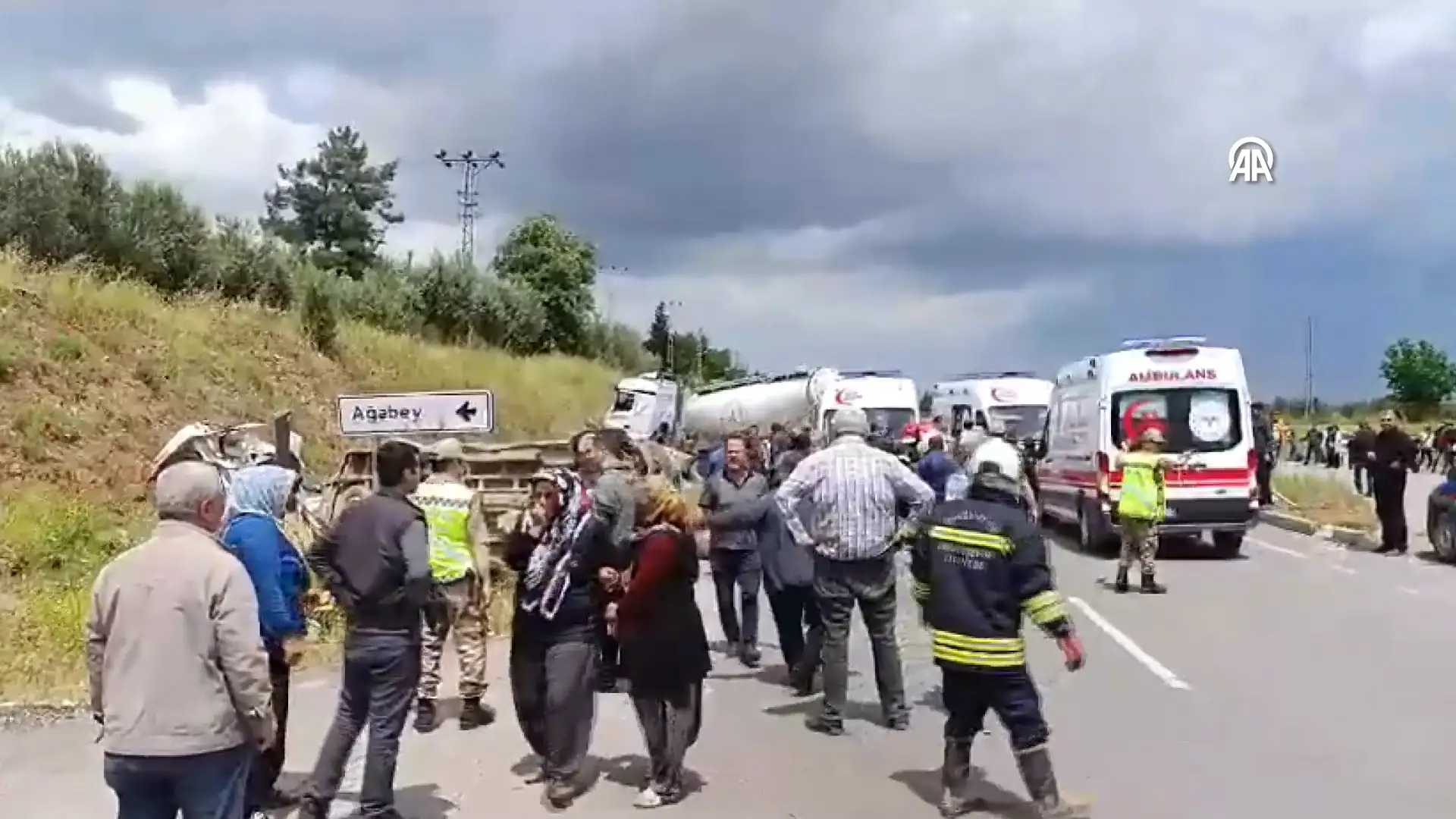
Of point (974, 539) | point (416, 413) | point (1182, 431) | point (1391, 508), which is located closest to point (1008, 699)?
point (974, 539)

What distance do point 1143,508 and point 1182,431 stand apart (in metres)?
4.31

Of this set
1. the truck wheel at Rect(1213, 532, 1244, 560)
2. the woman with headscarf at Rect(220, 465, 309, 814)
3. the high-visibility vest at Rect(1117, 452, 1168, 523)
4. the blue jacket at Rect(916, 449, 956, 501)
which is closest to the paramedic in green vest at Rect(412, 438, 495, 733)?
the woman with headscarf at Rect(220, 465, 309, 814)

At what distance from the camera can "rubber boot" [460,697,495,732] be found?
884 cm

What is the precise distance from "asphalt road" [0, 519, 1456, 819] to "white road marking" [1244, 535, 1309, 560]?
7028 millimetres

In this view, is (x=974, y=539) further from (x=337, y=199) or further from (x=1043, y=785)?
(x=337, y=199)

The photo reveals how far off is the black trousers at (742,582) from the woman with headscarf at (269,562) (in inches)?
179

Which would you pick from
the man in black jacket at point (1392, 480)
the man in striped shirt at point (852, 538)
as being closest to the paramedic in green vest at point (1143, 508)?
the man in black jacket at point (1392, 480)

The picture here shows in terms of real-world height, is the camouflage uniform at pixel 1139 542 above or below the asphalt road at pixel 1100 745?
above

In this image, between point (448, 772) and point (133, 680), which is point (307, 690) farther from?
point (133, 680)

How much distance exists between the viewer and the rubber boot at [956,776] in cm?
670

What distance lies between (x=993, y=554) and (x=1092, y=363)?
13.8m

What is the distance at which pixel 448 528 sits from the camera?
8.72 meters

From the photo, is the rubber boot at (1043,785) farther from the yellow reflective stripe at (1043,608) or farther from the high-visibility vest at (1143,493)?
the high-visibility vest at (1143,493)

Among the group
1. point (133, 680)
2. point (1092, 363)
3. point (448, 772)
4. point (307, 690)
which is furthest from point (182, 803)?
point (1092, 363)
